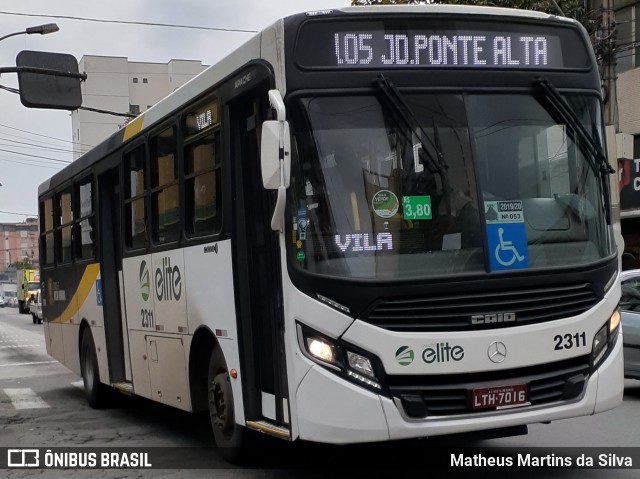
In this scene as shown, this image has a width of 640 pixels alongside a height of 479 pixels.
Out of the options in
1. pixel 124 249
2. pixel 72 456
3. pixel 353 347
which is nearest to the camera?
pixel 353 347

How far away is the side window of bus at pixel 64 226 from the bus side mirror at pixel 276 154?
755cm

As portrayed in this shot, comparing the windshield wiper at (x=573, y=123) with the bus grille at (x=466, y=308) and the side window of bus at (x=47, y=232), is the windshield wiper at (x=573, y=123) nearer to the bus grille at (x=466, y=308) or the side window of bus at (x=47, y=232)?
the bus grille at (x=466, y=308)

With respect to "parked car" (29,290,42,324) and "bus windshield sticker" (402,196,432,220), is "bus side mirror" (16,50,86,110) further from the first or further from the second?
"parked car" (29,290,42,324)

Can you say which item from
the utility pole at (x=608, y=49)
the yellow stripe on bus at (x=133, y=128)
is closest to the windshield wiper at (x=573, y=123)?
the yellow stripe on bus at (x=133, y=128)

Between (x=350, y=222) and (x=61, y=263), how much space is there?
852 cm

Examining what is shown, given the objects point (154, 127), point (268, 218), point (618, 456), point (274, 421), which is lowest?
point (618, 456)

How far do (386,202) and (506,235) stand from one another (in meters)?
0.82

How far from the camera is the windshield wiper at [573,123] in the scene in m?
6.59

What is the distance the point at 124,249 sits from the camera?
1030 centimetres

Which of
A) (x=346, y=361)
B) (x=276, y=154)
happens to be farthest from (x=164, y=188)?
(x=346, y=361)

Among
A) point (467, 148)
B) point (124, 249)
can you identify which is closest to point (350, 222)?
point (467, 148)

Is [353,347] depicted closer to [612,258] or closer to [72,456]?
[612,258]

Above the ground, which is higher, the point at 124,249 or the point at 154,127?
the point at 154,127

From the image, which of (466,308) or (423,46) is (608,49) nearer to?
(423,46)
